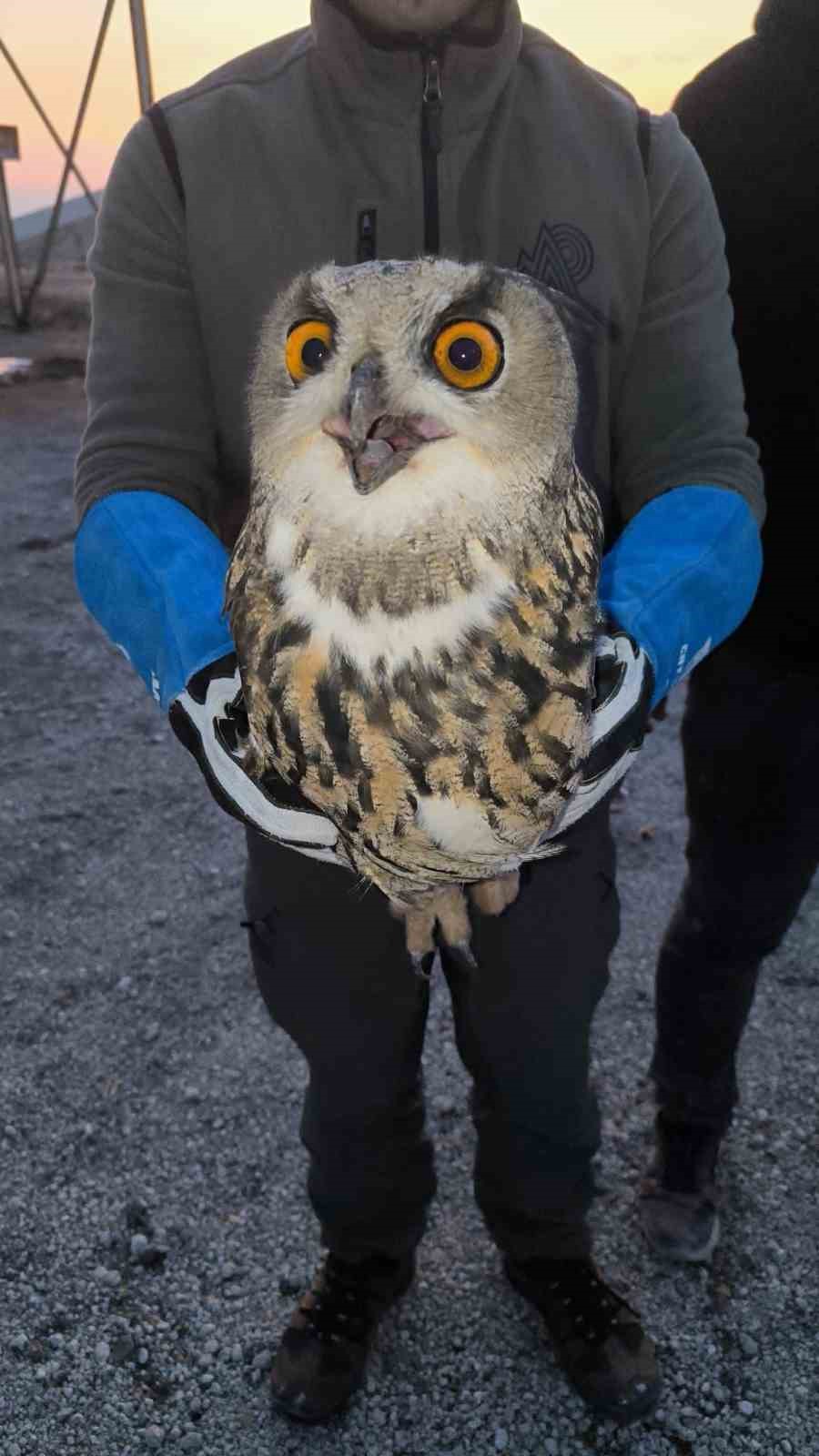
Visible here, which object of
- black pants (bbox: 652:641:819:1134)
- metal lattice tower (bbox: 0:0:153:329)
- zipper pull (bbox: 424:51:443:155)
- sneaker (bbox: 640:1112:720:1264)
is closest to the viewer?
zipper pull (bbox: 424:51:443:155)

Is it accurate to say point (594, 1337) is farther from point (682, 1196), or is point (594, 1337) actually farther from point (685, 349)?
point (685, 349)

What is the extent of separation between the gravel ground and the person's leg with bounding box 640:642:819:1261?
5.4 inches

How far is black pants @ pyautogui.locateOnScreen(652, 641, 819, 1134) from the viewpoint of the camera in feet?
5.74

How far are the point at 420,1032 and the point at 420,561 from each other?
0.92 metres

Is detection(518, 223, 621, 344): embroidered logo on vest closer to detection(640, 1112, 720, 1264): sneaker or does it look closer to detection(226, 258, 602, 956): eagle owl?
detection(226, 258, 602, 956): eagle owl

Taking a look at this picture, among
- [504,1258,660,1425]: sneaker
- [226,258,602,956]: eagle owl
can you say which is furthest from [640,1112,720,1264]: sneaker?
[226,258,602,956]: eagle owl

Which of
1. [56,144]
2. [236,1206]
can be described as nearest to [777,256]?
[236,1206]

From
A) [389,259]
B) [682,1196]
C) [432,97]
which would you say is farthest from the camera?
[682,1196]

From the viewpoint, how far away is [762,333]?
5.41ft

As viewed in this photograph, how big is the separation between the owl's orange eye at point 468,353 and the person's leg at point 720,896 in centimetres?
93

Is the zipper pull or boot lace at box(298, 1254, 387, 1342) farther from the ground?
the zipper pull

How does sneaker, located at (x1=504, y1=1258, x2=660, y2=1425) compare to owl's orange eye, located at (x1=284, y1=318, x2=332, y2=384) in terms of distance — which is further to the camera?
sneaker, located at (x1=504, y1=1258, x2=660, y2=1425)

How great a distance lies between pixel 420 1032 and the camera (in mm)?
1690

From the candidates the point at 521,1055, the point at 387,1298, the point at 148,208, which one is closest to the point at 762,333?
the point at 148,208
